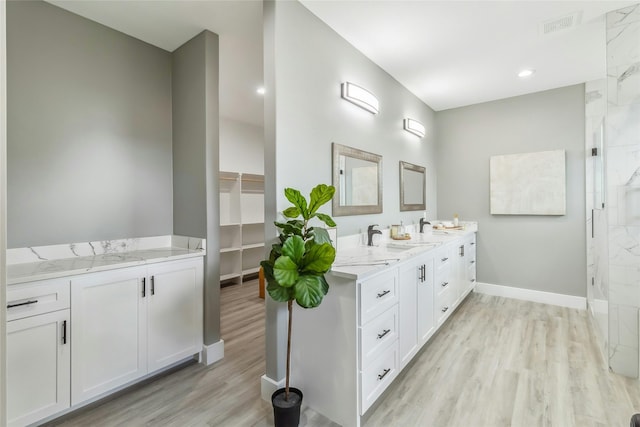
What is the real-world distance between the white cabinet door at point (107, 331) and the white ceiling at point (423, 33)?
6.40ft

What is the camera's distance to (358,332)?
161 cm

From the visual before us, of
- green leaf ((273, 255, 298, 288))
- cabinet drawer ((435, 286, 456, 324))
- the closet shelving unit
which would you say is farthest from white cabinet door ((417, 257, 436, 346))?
the closet shelving unit

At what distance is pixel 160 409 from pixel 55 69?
248 centimetres

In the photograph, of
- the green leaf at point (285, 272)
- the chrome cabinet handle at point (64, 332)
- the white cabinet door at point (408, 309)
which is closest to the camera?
the green leaf at point (285, 272)

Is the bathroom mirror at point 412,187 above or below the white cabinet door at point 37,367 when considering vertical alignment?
above

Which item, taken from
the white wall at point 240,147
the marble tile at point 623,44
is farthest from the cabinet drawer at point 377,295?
the white wall at point 240,147

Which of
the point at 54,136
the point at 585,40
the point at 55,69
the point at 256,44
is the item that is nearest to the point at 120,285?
the point at 54,136

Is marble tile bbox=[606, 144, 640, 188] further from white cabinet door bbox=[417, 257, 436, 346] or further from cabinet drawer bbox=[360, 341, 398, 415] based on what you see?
cabinet drawer bbox=[360, 341, 398, 415]

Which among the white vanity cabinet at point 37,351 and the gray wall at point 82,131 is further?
the gray wall at point 82,131

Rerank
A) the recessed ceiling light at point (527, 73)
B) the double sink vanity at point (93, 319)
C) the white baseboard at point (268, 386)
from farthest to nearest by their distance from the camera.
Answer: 1. the recessed ceiling light at point (527, 73)
2. the white baseboard at point (268, 386)
3. the double sink vanity at point (93, 319)

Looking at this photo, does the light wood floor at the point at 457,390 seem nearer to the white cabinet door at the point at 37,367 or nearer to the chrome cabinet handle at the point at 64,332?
the white cabinet door at the point at 37,367

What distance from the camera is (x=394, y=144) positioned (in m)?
3.32

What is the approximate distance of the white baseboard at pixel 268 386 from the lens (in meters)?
1.91

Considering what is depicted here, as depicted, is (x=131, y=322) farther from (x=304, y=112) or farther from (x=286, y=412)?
(x=304, y=112)
